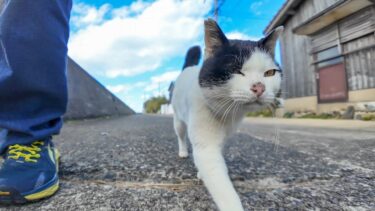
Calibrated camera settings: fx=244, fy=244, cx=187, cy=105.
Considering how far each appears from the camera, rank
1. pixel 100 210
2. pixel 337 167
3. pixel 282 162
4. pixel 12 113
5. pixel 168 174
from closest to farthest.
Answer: pixel 100 210, pixel 12 113, pixel 168 174, pixel 337 167, pixel 282 162

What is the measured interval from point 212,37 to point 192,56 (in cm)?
94

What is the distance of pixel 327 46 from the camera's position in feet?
24.4

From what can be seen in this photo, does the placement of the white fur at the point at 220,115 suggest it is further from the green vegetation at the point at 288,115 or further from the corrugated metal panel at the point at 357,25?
the green vegetation at the point at 288,115

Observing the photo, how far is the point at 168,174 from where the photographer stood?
114 cm

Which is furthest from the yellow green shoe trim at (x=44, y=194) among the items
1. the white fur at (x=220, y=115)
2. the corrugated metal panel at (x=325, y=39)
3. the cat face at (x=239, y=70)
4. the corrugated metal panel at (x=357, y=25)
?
the corrugated metal panel at (x=325, y=39)

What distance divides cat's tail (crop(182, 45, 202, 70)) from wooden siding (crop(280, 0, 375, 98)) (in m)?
4.96

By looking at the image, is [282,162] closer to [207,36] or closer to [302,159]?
[302,159]

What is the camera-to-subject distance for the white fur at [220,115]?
0.88 metres

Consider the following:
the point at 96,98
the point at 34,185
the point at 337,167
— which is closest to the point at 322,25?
the point at 96,98

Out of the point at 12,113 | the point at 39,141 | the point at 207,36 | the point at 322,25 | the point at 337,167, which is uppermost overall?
the point at 322,25

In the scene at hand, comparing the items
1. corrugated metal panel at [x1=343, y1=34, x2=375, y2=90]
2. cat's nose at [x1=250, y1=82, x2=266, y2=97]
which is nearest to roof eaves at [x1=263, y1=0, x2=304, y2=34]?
corrugated metal panel at [x1=343, y1=34, x2=375, y2=90]

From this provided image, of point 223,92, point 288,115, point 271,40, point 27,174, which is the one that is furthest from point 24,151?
point 288,115

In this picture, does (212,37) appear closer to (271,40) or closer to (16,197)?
(271,40)

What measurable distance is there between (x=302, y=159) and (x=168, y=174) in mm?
862
